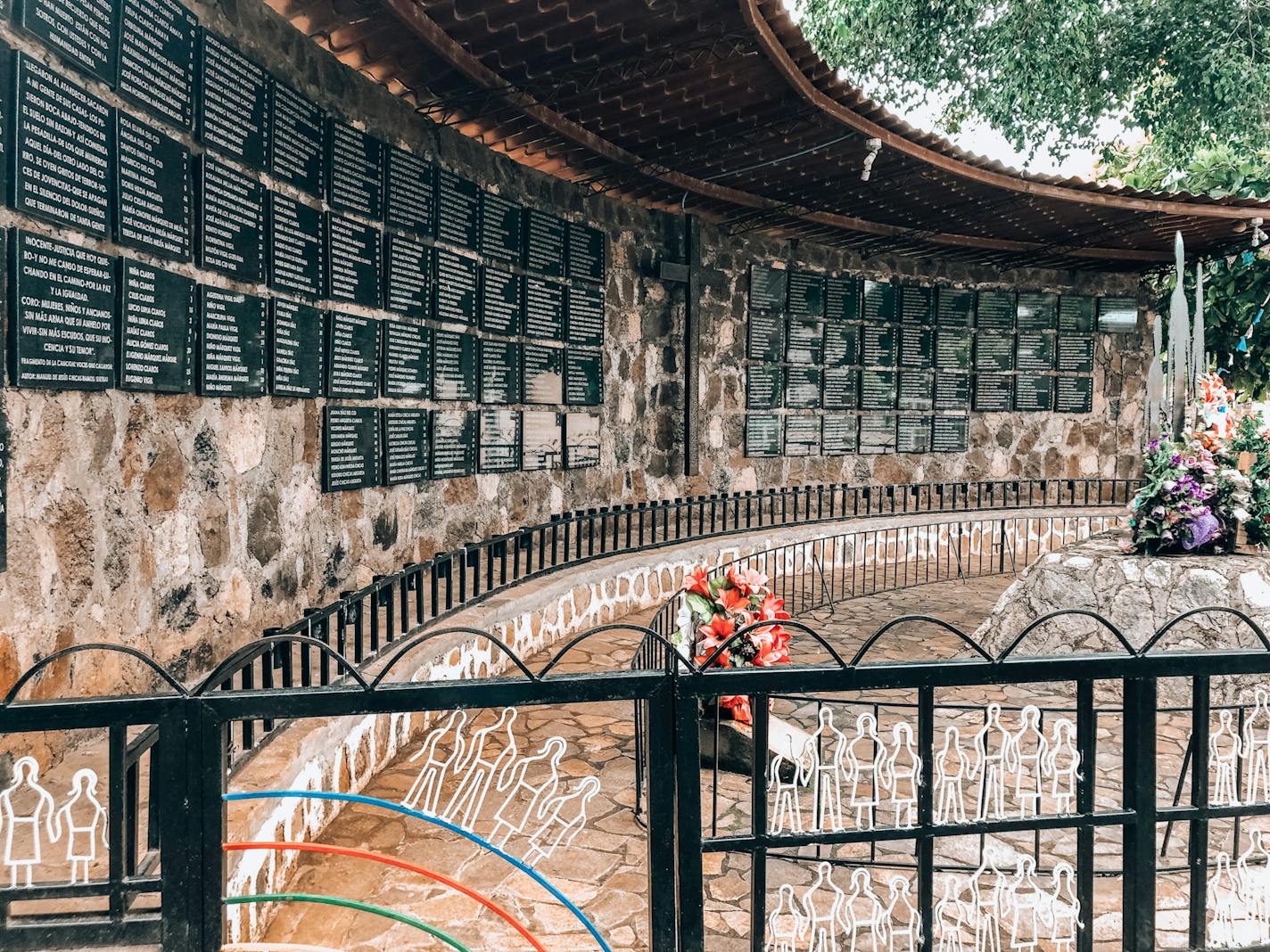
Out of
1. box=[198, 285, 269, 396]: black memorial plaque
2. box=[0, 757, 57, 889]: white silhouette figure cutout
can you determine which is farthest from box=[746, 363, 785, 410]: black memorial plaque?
box=[0, 757, 57, 889]: white silhouette figure cutout

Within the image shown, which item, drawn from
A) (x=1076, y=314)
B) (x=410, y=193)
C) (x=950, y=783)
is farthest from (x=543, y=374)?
(x=1076, y=314)

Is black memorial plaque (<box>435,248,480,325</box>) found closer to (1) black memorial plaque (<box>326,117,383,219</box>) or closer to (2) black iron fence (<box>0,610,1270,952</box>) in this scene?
(1) black memorial plaque (<box>326,117,383,219</box>)

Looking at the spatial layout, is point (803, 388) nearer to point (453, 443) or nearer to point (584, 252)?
point (584, 252)

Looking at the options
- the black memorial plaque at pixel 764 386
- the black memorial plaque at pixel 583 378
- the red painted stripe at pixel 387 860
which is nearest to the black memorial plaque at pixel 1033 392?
the black memorial plaque at pixel 764 386

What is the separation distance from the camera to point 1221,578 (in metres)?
5.64

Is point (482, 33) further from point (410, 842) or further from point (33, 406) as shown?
point (410, 842)

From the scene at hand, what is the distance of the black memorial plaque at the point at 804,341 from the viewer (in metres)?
10.8

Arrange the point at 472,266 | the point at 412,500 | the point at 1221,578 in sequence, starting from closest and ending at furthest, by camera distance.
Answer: the point at 1221,578
the point at 412,500
the point at 472,266

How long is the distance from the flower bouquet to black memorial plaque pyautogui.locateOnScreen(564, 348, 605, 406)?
3870 mm

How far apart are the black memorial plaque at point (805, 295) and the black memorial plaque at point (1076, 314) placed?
3.76 m

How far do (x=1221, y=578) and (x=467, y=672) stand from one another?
15.6 feet

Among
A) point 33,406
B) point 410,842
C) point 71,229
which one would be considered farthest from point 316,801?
point 71,229

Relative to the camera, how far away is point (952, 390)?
11.9 meters

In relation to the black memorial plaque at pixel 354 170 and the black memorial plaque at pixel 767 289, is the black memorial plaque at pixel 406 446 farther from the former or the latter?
the black memorial plaque at pixel 767 289
